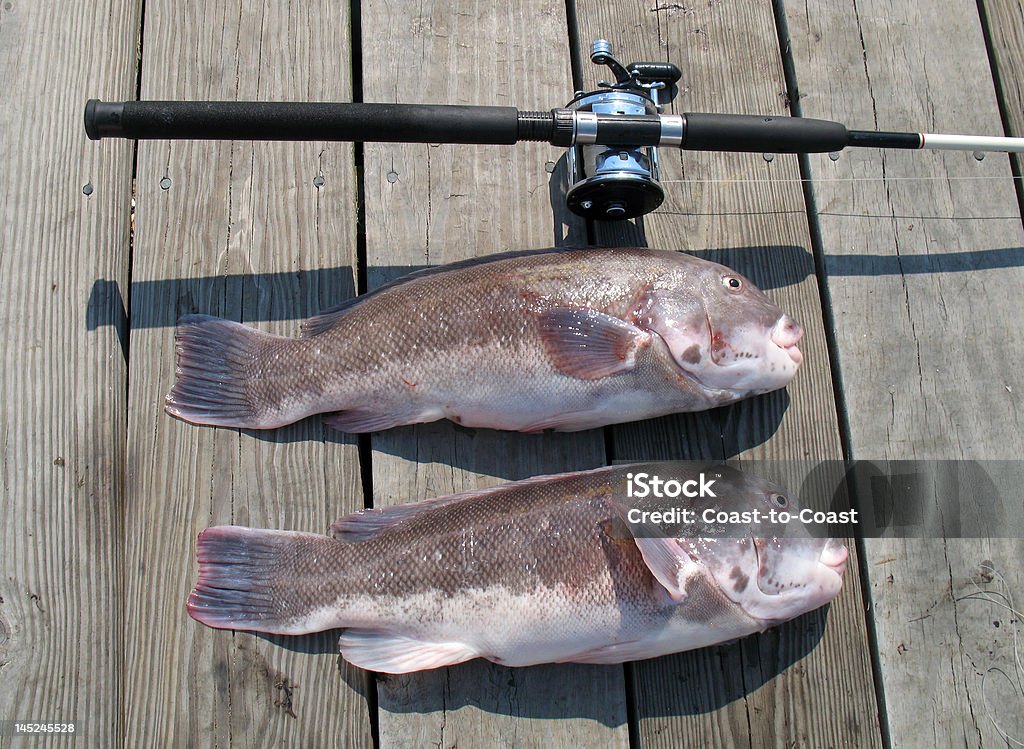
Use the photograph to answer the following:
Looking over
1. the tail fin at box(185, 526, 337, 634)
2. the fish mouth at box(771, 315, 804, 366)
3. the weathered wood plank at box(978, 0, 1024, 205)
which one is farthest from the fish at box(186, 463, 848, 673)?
the weathered wood plank at box(978, 0, 1024, 205)

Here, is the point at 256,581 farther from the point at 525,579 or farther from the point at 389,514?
the point at 525,579

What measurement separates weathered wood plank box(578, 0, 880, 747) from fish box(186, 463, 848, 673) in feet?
0.80

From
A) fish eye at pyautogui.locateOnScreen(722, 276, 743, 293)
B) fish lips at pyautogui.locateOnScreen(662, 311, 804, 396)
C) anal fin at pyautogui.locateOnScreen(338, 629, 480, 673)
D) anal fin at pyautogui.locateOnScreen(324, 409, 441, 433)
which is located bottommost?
anal fin at pyautogui.locateOnScreen(338, 629, 480, 673)

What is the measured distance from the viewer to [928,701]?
2.61m

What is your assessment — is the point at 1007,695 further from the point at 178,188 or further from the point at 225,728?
the point at 178,188

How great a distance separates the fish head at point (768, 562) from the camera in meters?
2.39

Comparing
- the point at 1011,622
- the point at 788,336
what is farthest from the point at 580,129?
the point at 1011,622

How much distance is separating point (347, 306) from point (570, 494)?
1052mm

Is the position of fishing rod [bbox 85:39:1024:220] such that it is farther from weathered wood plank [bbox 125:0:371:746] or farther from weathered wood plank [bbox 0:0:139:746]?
weathered wood plank [bbox 0:0:139:746]

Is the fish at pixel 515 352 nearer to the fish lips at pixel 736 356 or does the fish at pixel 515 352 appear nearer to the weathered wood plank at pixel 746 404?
the fish lips at pixel 736 356

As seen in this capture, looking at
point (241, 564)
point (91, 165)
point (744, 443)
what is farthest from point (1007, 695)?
point (91, 165)

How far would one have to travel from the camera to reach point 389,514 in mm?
2535

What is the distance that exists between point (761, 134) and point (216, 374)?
2097mm

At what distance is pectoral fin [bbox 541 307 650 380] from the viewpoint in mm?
2516
